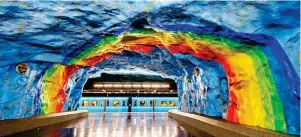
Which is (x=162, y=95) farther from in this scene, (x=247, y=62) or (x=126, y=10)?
(x=126, y=10)

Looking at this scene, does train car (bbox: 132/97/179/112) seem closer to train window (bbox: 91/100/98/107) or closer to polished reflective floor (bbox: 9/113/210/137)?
train window (bbox: 91/100/98/107)

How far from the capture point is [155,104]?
84.1 ft

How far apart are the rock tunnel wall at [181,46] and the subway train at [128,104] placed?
15083 millimetres

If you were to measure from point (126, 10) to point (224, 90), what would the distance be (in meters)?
5.31

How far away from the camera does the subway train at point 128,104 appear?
2539cm

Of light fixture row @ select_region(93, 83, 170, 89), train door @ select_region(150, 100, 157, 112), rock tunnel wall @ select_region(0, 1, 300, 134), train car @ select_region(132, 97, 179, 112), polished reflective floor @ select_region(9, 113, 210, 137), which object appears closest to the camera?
rock tunnel wall @ select_region(0, 1, 300, 134)

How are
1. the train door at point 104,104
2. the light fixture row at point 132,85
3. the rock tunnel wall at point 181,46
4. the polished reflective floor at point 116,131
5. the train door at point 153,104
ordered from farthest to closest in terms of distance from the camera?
the train door at point 153,104
the train door at point 104,104
the light fixture row at point 132,85
the polished reflective floor at point 116,131
the rock tunnel wall at point 181,46

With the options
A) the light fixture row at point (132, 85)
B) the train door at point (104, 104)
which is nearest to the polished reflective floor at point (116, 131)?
the light fixture row at point (132, 85)

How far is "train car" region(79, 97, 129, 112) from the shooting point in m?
25.4

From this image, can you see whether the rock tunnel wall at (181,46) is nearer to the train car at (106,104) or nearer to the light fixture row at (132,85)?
the light fixture row at (132,85)

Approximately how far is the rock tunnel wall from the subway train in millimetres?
15083

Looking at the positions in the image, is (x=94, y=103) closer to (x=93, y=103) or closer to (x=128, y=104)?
(x=93, y=103)

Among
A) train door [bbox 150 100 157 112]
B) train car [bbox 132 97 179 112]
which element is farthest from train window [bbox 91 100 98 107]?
train door [bbox 150 100 157 112]

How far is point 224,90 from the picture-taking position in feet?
29.0
